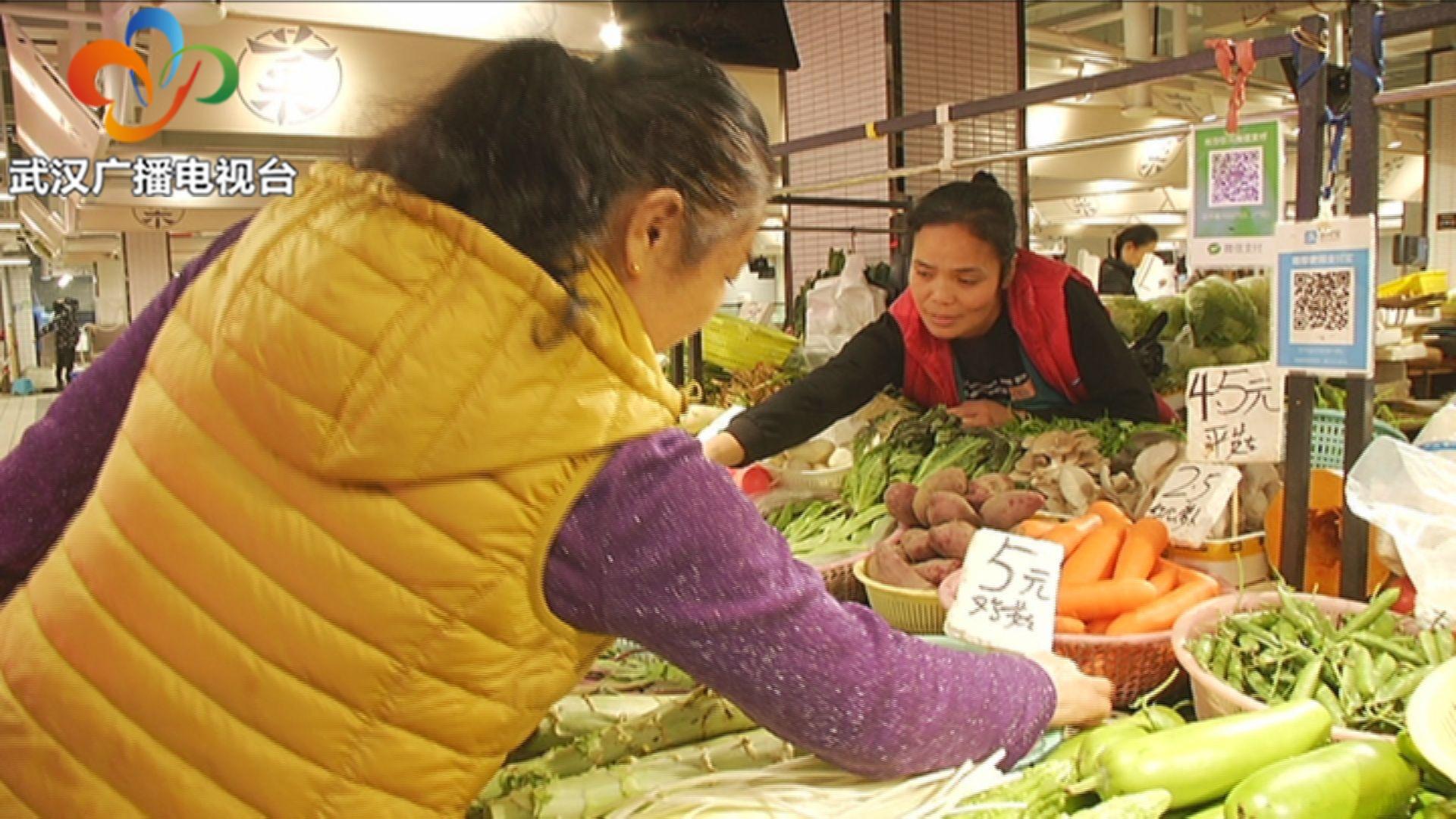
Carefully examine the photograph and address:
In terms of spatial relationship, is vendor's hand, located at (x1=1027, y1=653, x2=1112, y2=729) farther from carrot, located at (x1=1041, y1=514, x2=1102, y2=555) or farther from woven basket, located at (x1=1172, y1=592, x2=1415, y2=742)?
carrot, located at (x1=1041, y1=514, x2=1102, y2=555)

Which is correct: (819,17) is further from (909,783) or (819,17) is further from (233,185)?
(909,783)

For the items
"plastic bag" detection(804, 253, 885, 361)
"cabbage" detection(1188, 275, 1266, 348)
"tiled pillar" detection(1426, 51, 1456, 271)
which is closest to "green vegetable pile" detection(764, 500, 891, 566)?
"plastic bag" detection(804, 253, 885, 361)

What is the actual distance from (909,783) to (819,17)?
19.5 feet

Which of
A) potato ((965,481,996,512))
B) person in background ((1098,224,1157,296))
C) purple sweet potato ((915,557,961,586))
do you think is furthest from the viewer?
person in background ((1098,224,1157,296))

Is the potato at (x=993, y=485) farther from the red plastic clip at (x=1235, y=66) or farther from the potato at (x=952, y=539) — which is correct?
the red plastic clip at (x=1235, y=66)

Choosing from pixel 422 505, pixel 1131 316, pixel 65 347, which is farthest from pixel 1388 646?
pixel 65 347

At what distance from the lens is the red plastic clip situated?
5.95 ft

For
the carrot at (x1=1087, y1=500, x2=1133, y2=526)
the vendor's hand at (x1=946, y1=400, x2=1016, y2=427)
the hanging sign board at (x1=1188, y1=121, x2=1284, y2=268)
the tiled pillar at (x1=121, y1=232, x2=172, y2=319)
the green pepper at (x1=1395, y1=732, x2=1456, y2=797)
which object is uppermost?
the tiled pillar at (x1=121, y1=232, x2=172, y2=319)

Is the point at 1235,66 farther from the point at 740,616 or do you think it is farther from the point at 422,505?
the point at 422,505

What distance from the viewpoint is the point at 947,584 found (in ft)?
6.29

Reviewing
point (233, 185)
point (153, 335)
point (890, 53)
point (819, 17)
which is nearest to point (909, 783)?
point (153, 335)

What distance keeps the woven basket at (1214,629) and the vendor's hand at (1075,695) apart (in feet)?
0.43

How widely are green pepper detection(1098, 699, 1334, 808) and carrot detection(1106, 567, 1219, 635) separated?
40 cm

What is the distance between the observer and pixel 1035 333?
10.2ft
